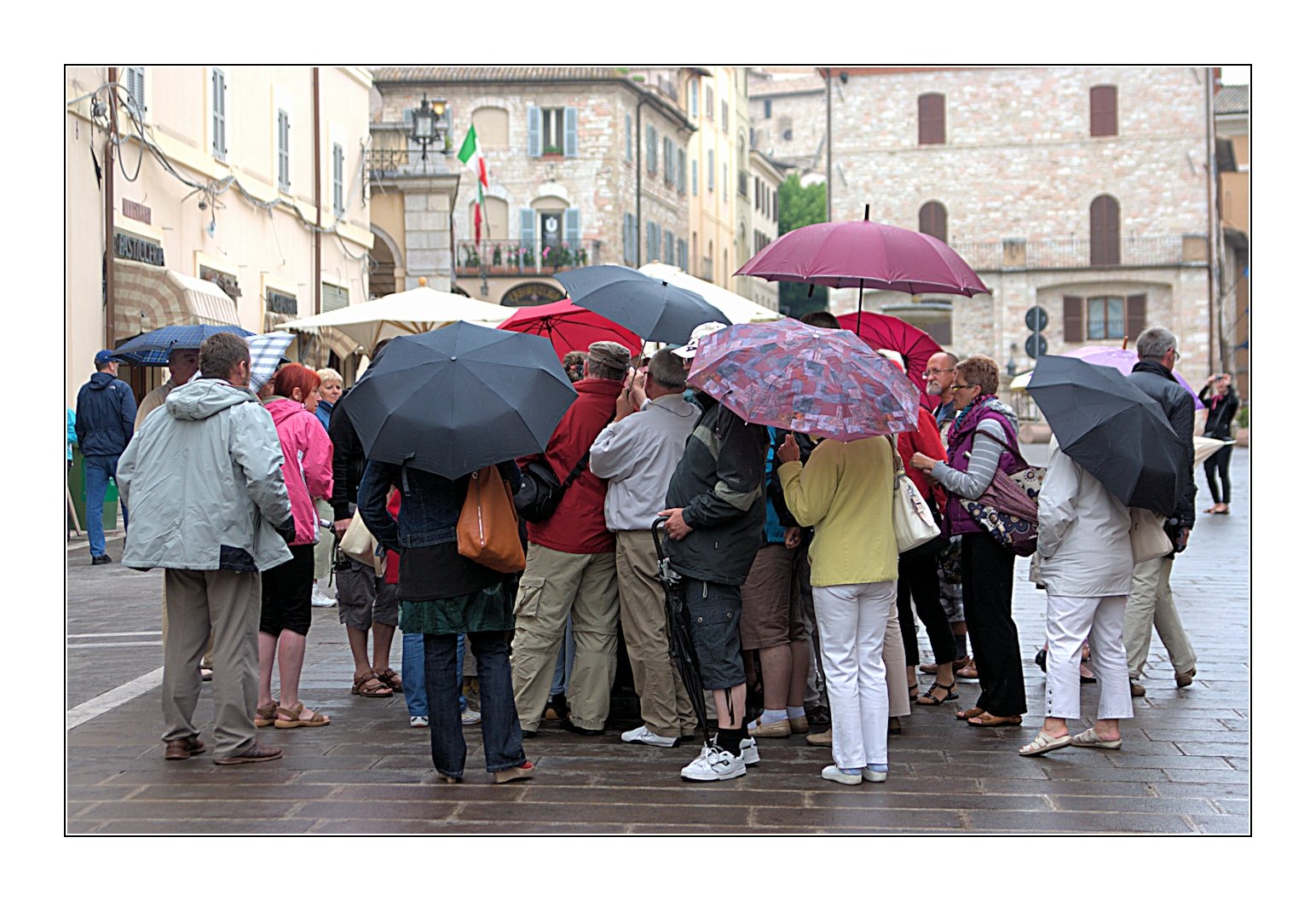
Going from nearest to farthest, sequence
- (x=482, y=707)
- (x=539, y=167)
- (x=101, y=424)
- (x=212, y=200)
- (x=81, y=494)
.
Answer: (x=482, y=707)
(x=101, y=424)
(x=81, y=494)
(x=212, y=200)
(x=539, y=167)

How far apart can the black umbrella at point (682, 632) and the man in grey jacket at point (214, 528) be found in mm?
1549

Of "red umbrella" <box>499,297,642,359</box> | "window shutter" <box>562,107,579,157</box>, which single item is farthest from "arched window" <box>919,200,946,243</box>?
"red umbrella" <box>499,297,642,359</box>

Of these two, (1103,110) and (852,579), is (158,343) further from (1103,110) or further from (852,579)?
(1103,110)

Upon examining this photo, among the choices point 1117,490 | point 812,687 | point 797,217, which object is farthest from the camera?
point 797,217

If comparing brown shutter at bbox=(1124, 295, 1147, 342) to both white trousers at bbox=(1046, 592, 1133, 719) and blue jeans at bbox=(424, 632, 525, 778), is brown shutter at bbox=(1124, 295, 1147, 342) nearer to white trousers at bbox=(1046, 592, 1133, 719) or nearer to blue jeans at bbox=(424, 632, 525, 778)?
white trousers at bbox=(1046, 592, 1133, 719)

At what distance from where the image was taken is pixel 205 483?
20.5 ft

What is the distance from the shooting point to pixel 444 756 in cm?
607

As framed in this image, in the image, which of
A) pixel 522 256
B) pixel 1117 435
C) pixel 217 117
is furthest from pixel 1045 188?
pixel 1117 435

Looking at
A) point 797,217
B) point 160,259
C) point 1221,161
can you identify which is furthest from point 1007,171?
point 160,259

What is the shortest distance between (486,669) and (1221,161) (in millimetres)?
59838

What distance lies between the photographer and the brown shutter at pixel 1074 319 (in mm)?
58188

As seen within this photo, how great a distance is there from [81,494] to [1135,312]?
48.4 metres

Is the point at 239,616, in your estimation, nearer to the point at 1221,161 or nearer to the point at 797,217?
the point at 1221,161

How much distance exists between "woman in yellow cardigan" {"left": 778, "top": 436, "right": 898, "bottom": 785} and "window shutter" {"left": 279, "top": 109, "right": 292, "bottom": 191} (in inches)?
785
